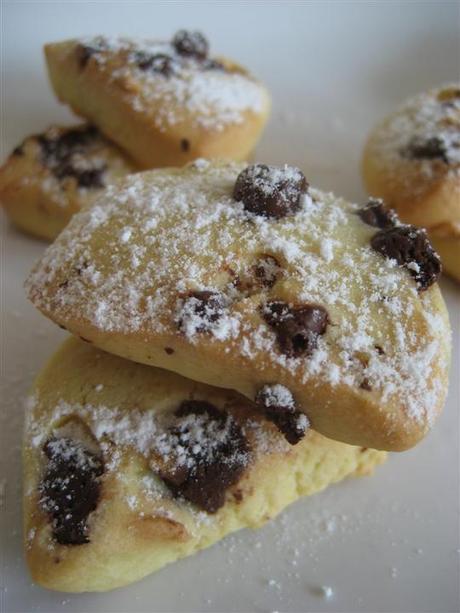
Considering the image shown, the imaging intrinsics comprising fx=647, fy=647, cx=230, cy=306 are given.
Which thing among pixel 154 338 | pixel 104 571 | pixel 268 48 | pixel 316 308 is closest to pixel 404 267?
pixel 316 308

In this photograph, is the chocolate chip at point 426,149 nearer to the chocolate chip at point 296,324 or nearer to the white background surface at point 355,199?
the white background surface at point 355,199

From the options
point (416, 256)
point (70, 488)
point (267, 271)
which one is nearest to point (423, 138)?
point (416, 256)

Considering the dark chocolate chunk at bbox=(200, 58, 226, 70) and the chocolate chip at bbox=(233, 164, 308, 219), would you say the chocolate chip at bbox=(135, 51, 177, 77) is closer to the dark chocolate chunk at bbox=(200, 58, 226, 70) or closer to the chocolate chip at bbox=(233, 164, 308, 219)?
the dark chocolate chunk at bbox=(200, 58, 226, 70)

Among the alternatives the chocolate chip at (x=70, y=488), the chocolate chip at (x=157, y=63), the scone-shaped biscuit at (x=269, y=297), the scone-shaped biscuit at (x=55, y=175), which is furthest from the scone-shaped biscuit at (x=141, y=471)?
the chocolate chip at (x=157, y=63)

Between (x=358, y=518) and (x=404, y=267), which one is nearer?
(x=404, y=267)

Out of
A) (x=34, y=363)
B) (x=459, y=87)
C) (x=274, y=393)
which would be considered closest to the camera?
(x=274, y=393)

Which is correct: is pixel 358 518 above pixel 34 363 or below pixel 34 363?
above

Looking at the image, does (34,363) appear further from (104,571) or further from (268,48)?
(268,48)
